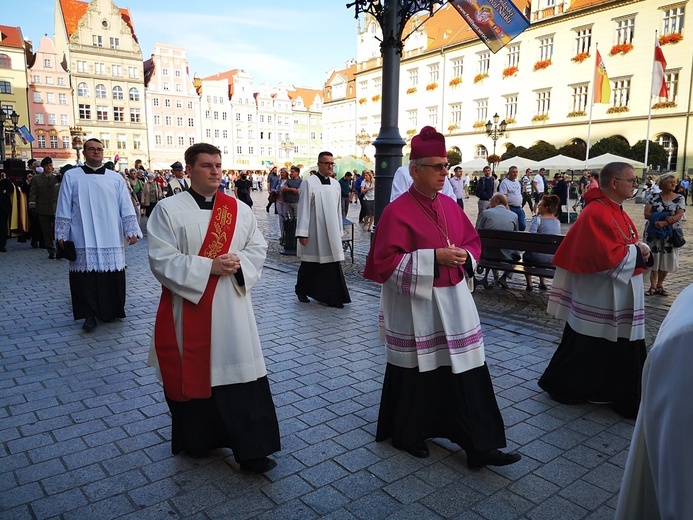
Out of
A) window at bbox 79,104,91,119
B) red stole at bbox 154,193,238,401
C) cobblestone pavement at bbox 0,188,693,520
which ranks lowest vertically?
cobblestone pavement at bbox 0,188,693,520

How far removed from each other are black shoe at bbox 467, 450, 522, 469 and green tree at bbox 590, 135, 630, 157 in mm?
34360

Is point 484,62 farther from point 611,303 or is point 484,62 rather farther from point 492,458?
point 492,458

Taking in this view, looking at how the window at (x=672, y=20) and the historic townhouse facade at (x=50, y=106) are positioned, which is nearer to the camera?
the window at (x=672, y=20)

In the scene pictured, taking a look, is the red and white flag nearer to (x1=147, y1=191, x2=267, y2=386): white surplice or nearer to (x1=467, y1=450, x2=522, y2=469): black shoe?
(x1=467, y1=450, x2=522, y2=469): black shoe

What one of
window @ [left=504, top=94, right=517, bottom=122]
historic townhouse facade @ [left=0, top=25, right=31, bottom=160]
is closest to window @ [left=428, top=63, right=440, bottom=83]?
window @ [left=504, top=94, right=517, bottom=122]

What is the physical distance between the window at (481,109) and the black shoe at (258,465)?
44.8 meters

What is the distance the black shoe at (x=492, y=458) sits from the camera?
327 centimetres

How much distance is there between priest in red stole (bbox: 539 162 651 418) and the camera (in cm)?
404

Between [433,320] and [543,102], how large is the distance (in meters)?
41.1

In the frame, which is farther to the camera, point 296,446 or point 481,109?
point 481,109

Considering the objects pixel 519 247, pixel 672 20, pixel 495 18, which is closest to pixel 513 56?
→ pixel 672 20

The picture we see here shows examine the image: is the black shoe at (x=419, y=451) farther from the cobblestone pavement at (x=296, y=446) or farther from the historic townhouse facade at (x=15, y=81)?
the historic townhouse facade at (x=15, y=81)

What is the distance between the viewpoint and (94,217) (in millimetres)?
6500

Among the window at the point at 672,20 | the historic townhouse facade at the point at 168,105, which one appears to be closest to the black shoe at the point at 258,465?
the window at the point at 672,20
